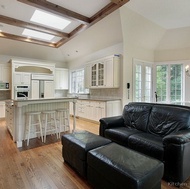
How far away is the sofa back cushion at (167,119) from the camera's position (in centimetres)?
238

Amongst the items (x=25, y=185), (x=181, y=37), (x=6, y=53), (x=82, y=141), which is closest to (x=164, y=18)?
(x=181, y=37)

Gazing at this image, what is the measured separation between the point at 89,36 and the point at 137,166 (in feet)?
16.2

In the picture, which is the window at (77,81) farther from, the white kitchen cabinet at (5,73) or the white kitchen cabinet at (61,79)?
the white kitchen cabinet at (5,73)

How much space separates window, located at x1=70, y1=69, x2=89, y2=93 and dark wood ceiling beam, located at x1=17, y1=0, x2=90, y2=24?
10.1ft

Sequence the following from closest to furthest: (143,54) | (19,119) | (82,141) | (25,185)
Answer: (25,185)
(82,141)
(19,119)
(143,54)

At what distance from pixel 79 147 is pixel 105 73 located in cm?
349

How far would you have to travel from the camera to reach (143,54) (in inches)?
219

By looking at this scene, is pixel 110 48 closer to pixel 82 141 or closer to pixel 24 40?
pixel 24 40

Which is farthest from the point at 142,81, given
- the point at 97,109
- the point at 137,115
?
the point at 137,115

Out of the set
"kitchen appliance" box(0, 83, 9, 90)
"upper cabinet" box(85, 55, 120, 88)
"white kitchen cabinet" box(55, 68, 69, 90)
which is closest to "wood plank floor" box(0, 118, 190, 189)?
"upper cabinet" box(85, 55, 120, 88)

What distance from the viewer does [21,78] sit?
20.4 ft

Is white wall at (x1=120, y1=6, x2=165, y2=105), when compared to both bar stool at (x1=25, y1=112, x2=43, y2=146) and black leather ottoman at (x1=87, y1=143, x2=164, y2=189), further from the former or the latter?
black leather ottoman at (x1=87, y1=143, x2=164, y2=189)

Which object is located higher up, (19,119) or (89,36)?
(89,36)

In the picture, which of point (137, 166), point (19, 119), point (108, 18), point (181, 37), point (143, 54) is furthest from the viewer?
point (143, 54)
